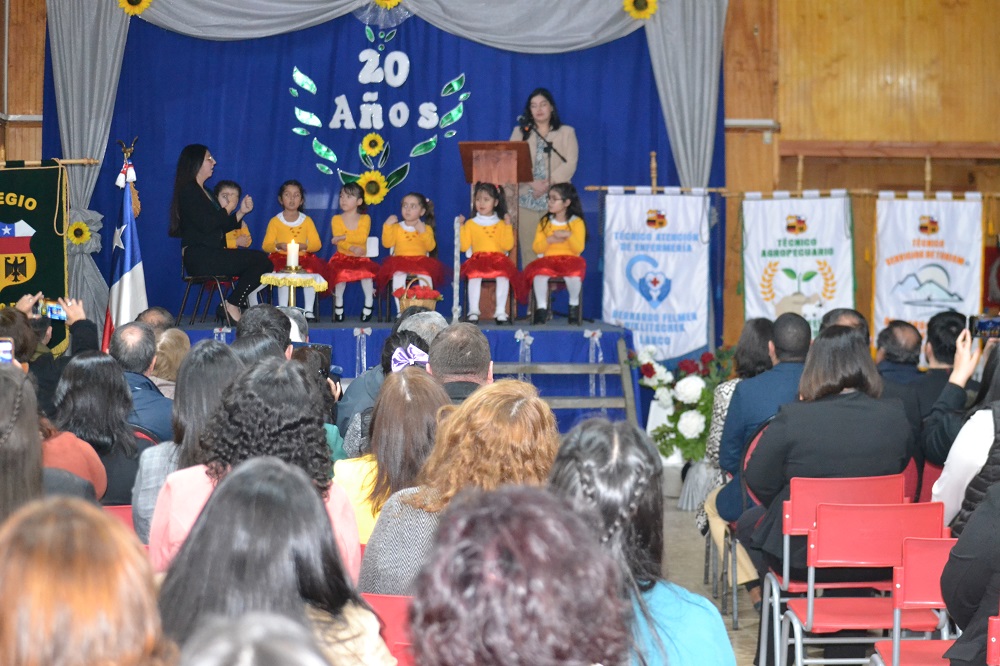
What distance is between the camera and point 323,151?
32.3 ft

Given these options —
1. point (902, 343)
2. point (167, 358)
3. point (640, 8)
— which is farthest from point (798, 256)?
point (167, 358)

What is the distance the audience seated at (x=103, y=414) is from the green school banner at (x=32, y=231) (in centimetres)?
510

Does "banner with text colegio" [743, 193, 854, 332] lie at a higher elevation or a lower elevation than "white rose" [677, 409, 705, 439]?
higher

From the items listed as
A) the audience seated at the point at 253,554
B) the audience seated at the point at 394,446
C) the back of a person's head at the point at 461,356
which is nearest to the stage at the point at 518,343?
the back of a person's head at the point at 461,356

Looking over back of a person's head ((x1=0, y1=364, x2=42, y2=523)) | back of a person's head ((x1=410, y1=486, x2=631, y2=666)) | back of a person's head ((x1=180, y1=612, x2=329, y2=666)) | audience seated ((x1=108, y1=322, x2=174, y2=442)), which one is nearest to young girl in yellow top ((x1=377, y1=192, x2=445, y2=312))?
audience seated ((x1=108, y1=322, x2=174, y2=442))

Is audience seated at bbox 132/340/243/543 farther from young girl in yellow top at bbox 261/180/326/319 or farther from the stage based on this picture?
young girl in yellow top at bbox 261/180/326/319

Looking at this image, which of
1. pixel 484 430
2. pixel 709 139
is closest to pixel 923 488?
pixel 484 430

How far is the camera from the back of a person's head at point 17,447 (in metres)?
2.32

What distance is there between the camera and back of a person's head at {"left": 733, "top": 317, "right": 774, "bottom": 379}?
16.6ft

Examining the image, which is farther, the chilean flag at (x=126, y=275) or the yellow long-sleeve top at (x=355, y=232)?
the yellow long-sleeve top at (x=355, y=232)

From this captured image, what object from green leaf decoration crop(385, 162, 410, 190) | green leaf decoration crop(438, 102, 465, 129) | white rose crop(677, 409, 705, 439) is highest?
green leaf decoration crop(438, 102, 465, 129)

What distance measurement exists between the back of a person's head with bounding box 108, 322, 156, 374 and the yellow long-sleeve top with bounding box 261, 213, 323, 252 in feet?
16.0

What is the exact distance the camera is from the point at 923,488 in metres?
4.58

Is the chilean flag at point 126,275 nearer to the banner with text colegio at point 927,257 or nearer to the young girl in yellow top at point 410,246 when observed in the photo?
the young girl in yellow top at point 410,246
